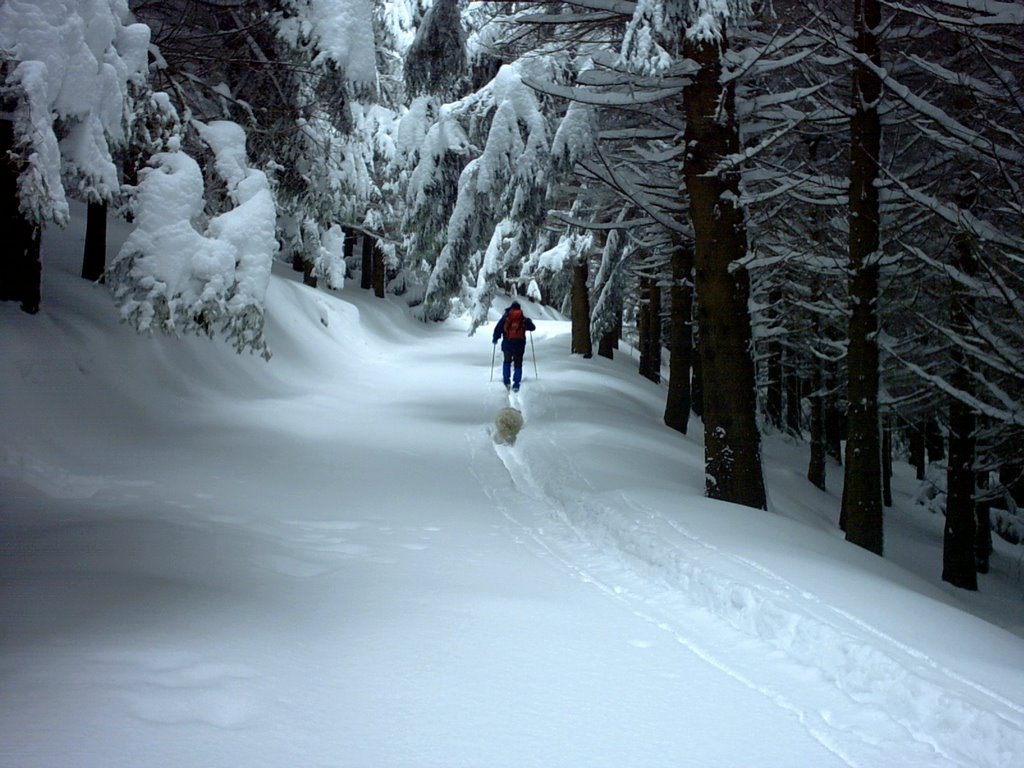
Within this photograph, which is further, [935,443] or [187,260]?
[935,443]

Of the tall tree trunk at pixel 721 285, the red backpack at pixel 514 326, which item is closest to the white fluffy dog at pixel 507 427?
the tall tree trunk at pixel 721 285

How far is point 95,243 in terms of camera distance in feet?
37.4

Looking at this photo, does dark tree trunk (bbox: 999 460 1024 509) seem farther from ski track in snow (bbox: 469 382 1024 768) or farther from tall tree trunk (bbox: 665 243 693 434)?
ski track in snow (bbox: 469 382 1024 768)

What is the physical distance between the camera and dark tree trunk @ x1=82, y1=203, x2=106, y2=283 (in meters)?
11.2

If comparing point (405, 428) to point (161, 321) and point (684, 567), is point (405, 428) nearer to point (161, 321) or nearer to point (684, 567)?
point (161, 321)

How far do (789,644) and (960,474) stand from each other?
10573 millimetres

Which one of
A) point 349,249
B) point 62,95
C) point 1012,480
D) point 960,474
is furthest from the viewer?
point 349,249

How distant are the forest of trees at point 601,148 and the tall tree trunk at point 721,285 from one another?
0.08 ft

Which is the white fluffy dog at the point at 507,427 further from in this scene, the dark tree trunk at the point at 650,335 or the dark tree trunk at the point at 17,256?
the dark tree trunk at the point at 650,335

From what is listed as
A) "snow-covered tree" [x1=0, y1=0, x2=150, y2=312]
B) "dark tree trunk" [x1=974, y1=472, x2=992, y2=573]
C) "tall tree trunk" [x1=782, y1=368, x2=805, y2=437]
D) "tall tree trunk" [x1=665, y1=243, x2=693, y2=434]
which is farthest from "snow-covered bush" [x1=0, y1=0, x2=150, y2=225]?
"tall tree trunk" [x1=782, y1=368, x2=805, y2=437]

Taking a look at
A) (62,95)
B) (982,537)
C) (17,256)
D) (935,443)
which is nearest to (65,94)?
(62,95)

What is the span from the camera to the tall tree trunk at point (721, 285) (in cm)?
848

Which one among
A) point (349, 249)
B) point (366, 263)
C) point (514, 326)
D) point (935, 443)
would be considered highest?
point (349, 249)

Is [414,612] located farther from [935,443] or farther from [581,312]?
[935,443]
